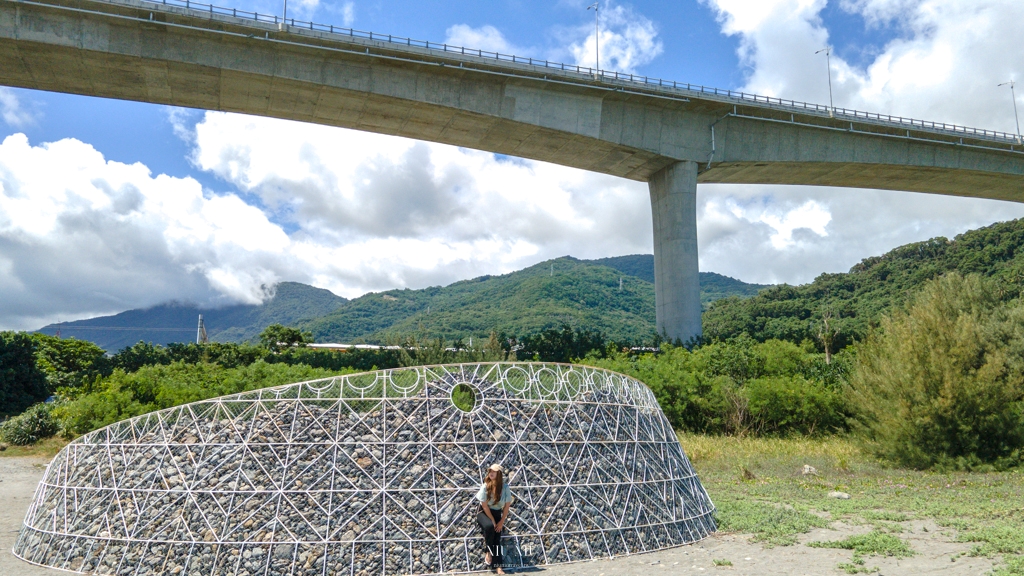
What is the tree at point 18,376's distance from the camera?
110 ft

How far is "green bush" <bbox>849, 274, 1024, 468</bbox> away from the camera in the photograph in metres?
20.0

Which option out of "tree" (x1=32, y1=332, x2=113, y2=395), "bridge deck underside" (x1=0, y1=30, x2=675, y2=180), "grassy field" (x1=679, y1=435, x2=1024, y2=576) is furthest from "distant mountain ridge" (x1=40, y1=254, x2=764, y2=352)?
"grassy field" (x1=679, y1=435, x2=1024, y2=576)

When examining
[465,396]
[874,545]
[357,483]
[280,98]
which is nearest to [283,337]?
[280,98]

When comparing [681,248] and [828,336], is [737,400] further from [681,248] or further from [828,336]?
[828,336]

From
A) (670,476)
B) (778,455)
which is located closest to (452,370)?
(670,476)

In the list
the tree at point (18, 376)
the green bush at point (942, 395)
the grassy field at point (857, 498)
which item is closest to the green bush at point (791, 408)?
the grassy field at point (857, 498)

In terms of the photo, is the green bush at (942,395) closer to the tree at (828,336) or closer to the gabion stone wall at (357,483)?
the gabion stone wall at (357,483)

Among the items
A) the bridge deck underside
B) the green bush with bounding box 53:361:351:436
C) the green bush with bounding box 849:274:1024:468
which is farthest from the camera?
the bridge deck underside

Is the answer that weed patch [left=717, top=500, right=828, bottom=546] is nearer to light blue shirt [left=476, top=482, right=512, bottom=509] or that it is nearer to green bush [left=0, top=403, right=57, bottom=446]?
light blue shirt [left=476, top=482, right=512, bottom=509]

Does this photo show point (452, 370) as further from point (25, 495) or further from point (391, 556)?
point (25, 495)

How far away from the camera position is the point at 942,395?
20062 millimetres

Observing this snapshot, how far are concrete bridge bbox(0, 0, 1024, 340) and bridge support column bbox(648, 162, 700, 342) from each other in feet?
0.24

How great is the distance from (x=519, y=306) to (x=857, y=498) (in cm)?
6353

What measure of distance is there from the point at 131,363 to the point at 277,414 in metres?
32.6
